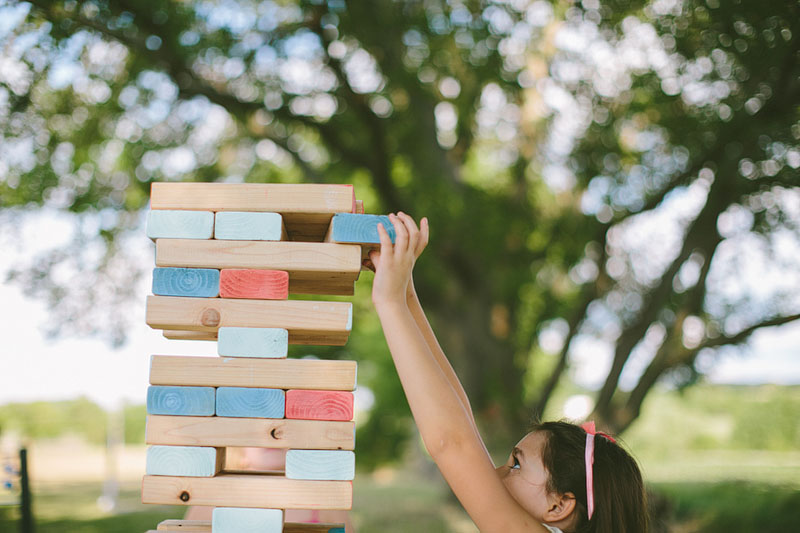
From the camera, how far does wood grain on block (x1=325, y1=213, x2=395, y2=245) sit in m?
2.03

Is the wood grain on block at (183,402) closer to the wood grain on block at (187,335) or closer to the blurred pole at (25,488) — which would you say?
the wood grain on block at (187,335)

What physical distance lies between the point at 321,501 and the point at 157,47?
22.3 feet

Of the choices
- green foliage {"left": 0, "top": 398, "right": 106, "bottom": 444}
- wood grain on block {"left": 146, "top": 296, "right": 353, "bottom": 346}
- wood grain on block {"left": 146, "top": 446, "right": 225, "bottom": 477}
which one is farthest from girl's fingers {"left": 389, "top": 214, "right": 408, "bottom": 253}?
green foliage {"left": 0, "top": 398, "right": 106, "bottom": 444}

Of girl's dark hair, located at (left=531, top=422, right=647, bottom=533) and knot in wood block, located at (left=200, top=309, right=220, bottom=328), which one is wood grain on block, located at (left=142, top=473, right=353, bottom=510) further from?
girl's dark hair, located at (left=531, top=422, right=647, bottom=533)

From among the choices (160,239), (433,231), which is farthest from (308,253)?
(433,231)

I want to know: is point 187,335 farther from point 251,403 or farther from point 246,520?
point 246,520

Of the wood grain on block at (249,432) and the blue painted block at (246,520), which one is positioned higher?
the wood grain on block at (249,432)

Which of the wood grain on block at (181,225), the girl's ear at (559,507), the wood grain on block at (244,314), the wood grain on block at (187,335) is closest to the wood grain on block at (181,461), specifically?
the wood grain on block at (244,314)

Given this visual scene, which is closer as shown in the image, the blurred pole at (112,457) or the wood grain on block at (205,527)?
the wood grain on block at (205,527)

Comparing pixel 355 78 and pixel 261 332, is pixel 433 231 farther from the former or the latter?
pixel 261 332

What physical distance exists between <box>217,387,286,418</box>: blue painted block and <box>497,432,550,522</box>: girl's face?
2.98 feet

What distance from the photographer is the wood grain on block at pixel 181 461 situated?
1947mm

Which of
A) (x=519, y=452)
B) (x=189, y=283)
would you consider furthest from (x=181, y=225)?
(x=519, y=452)

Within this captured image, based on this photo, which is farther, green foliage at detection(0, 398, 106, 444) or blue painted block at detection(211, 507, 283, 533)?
green foliage at detection(0, 398, 106, 444)
